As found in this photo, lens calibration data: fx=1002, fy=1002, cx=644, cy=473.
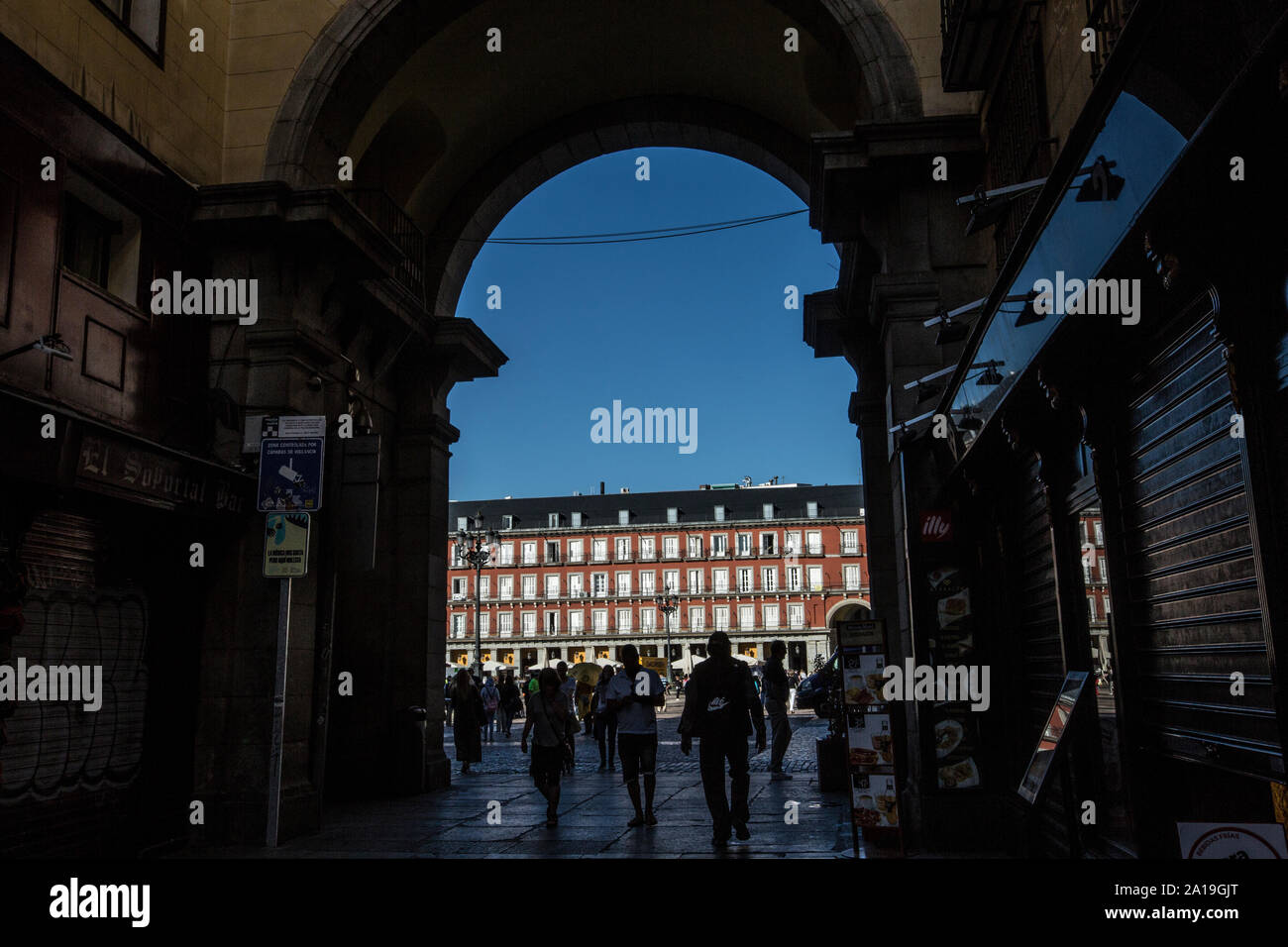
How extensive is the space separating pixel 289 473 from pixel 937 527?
591cm

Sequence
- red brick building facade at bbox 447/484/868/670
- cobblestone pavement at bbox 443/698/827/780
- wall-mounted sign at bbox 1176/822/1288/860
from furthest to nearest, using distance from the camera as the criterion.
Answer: red brick building facade at bbox 447/484/868/670, cobblestone pavement at bbox 443/698/827/780, wall-mounted sign at bbox 1176/822/1288/860

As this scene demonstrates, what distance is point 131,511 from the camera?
8.97 m

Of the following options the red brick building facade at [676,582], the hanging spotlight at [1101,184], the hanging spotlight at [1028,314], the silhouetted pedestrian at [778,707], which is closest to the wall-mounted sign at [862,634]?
the hanging spotlight at [1028,314]

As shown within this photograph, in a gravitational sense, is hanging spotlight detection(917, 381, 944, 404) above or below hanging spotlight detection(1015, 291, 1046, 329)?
above

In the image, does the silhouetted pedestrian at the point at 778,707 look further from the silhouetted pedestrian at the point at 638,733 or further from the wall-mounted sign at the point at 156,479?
the wall-mounted sign at the point at 156,479

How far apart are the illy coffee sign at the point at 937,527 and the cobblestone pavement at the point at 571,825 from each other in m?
2.78

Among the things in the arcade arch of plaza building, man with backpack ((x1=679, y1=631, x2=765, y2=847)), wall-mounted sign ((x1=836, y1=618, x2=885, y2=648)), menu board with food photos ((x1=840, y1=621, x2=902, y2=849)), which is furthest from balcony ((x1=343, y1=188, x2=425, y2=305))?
menu board with food photos ((x1=840, y1=621, x2=902, y2=849))

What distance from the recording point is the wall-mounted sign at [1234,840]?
3.33 m

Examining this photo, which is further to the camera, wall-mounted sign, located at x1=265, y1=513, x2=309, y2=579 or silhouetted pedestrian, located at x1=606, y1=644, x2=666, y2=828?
silhouetted pedestrian, located at x1=606, y1=644, x2=666, y2=828

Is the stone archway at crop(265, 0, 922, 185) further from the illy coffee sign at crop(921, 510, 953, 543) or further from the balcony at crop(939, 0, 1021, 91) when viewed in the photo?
the illy coffee sign at crop(921, 510, 953, 543)

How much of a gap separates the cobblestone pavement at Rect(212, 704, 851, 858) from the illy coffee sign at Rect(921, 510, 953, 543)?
2.78 m

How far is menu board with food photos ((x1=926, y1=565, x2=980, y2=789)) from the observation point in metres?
8.65

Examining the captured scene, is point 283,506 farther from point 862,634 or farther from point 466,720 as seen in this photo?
point 466,720
